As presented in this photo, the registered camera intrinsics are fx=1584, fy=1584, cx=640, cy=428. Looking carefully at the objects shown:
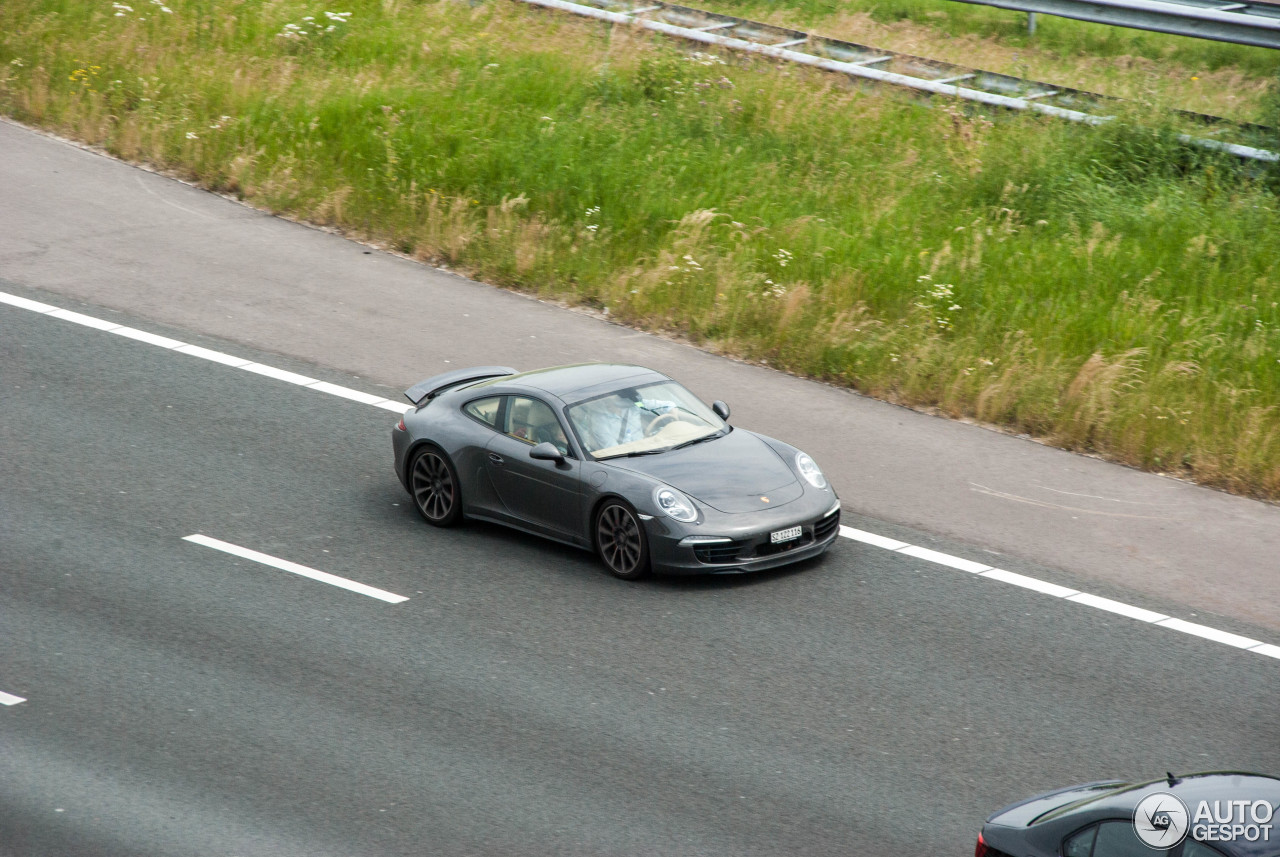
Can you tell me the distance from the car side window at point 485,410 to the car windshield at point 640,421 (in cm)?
67

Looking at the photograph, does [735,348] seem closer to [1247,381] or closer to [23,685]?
[1247,381]

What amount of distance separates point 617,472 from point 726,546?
969mm

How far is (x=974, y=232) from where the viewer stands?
54.2 feet

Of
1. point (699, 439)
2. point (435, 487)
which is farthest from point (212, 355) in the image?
point (699, 439)

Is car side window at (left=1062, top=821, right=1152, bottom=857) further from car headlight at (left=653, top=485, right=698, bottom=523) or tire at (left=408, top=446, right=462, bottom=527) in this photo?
tire at (left=408, top=446, right=462, bottom=527)

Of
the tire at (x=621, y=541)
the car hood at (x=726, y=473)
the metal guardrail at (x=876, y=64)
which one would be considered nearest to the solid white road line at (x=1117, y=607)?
→ the car hood at (x=726, y=473)

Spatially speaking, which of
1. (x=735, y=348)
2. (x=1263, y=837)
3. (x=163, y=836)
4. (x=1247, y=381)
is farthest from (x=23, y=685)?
(x=1247, y=381)

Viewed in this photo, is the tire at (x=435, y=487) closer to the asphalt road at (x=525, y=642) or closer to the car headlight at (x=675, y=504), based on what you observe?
the asphalt road at (x=525, y=642)

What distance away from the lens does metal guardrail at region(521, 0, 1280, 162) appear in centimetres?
1817

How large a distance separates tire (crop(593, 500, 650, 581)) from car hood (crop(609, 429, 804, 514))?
339 mm

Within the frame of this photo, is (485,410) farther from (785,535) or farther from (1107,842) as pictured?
(1107,842)

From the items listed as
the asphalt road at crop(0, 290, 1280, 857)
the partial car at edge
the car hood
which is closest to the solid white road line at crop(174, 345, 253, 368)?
the asphalt road at crop(0, 290, 1280, 857)

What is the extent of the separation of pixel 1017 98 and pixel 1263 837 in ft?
49.0

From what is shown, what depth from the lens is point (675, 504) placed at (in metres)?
10.7
